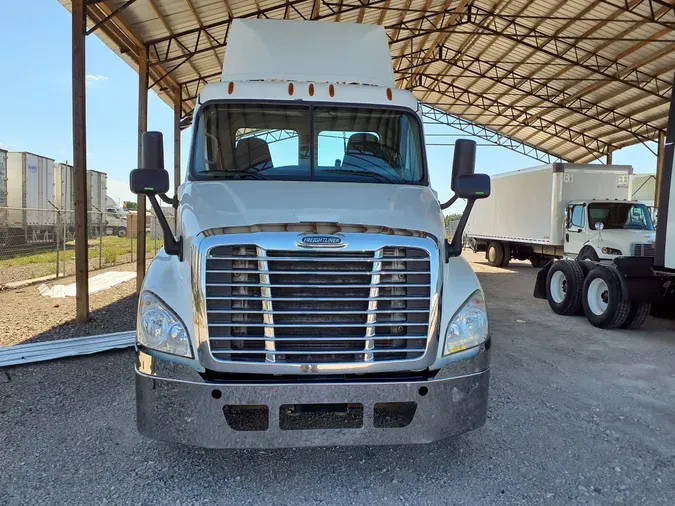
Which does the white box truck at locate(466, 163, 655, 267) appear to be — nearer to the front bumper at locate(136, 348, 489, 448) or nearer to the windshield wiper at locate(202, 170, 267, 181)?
the front bumper at locate(136, 348, 489, 448)

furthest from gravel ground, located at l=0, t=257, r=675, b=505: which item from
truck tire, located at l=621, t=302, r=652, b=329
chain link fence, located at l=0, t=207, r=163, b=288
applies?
chain link fence, located at l=0, t=207, r=163, b=288

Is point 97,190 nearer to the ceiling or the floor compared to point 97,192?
nearer to the ceiling

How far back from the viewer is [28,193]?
19.7 meters

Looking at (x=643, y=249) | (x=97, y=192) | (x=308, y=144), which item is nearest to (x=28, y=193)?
(x=97, y=192)

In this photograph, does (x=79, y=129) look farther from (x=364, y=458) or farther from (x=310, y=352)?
(x=364, y=458)

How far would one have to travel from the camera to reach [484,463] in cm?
347

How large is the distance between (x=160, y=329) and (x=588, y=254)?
37.5 feet

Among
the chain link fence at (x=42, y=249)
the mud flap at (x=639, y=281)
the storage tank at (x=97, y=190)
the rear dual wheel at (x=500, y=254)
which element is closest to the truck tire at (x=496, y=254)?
the rear dual wheel at (x=500, y=254)

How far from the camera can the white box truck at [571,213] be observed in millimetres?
A: 11477

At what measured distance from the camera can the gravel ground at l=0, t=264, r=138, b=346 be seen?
6973 mm

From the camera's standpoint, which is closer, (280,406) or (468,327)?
(280,406)

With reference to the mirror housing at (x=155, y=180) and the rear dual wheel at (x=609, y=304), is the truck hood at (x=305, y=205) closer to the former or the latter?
the mirror housing at (x=155, y=180)

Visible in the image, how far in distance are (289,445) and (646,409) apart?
3631mm

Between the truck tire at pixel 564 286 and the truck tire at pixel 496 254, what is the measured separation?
896 cm
